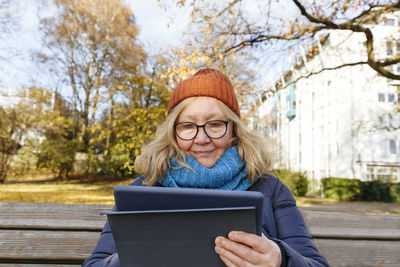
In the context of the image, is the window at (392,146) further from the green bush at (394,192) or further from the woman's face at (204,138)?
the woman's face at (204,138)

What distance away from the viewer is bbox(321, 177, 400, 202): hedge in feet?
55.9

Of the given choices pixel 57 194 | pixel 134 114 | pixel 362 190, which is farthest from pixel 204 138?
pixel 362 190

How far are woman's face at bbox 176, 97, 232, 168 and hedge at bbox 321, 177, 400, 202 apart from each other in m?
17.3

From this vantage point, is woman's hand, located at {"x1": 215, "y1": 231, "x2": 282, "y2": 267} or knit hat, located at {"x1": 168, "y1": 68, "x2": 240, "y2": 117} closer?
woman's hand, located at {"x1": 215, "y1": 231, "x2": 282, "y2": 267}

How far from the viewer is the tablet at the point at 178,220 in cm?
89

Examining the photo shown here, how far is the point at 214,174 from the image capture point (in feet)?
5.38

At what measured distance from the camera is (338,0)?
22.0 ft

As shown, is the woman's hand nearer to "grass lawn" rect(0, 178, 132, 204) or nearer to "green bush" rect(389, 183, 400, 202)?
"grass lawn" rect(0, 178, 132, 204)

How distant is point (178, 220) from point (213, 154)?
0.86 meters

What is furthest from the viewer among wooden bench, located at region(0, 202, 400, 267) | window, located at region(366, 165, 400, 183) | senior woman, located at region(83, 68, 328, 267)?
window, located at region(366, 165, 400, 183)

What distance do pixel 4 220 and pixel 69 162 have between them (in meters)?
16.2

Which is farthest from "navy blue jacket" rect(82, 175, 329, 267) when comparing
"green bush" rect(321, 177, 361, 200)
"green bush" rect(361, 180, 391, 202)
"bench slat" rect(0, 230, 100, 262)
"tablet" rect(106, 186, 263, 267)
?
"green bush" rect(361, 180, 391, 202)

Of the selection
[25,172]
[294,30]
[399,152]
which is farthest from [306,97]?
[25,172]

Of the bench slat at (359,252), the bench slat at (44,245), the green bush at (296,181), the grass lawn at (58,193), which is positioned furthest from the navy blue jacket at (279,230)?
the green bush at (296,181)
